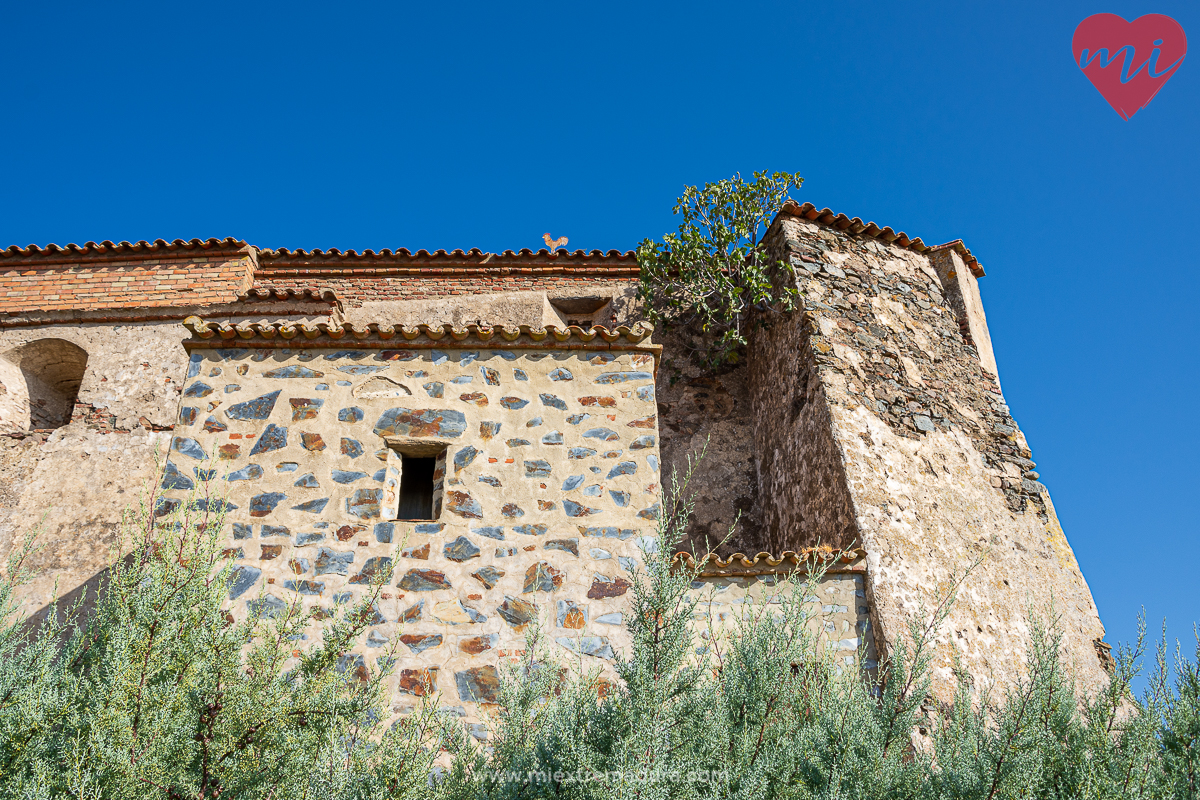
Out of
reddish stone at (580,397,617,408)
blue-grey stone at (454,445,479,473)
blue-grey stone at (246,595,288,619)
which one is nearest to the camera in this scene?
blue-grey stone at (246,595,288,619)

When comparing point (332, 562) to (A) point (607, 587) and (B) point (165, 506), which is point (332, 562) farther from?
(A) point (607, 587)

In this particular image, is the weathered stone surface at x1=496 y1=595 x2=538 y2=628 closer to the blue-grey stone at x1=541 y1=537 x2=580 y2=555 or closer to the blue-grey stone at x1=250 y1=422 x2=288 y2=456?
the blue-grey stone at x1=541 y1=537 x2=580 y2=555

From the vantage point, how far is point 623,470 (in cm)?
585

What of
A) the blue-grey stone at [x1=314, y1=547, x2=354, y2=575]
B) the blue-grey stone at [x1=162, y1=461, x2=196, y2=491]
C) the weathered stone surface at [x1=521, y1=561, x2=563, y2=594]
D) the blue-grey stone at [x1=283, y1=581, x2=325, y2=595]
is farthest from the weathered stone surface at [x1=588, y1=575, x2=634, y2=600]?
the blue-grey stone at [x1=162, y1=461, x2=196, y2=491]

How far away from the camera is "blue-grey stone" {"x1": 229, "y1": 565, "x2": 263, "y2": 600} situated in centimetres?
532

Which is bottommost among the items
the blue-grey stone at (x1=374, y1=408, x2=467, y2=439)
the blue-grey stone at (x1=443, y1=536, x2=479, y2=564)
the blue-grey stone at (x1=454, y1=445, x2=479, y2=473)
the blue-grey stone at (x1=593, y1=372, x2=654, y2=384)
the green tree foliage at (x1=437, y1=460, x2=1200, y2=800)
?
the green tree foliage at (x1=437, y1=460, x2=1200, y2=800)

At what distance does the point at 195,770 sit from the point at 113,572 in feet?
4.05

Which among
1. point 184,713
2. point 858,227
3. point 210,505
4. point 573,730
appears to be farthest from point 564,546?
point 858,227

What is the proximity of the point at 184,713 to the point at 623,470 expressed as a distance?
3.04 metres

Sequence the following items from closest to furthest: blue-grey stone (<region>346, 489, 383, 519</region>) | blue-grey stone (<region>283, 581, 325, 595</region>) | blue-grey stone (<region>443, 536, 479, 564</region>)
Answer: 1. blue-grey stone (<region>283, 581, 325, 595</region>)
2. blue-grey stone (<region>443, 536, 479, 564</region>)
3. blue-grey stone (<region>346, 489, 383, 519</region>)

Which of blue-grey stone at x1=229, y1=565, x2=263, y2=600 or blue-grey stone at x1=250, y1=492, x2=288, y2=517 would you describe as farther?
blue-grey stone at x1=250, y1=492, x2=288, y2=517

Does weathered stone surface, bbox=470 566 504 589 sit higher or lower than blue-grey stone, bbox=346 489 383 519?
lower

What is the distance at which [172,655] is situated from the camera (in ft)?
13.2

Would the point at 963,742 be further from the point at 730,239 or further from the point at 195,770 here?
the point at 730,239
